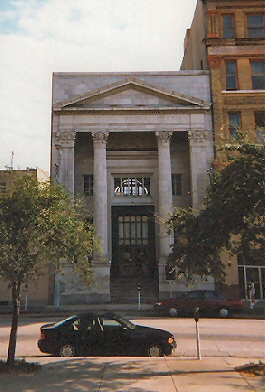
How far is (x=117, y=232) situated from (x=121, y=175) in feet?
15.6

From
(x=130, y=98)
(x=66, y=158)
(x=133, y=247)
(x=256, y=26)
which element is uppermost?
(x=256, y=26)

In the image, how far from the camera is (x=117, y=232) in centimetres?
3300

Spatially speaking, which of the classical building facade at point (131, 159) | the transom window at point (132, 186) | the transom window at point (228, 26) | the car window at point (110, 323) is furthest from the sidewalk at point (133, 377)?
the transom window at point (228, 26)

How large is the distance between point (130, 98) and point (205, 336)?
2065 centimetres

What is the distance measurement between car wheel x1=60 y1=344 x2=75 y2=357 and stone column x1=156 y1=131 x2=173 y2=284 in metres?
16.7

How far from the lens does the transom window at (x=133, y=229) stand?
3291 centimetres

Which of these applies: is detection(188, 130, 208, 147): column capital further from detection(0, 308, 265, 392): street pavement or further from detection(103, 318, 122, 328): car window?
detection(103, 318, 122, 328): car window

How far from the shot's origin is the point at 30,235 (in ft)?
35.6

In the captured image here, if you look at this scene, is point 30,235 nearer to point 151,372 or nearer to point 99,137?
point 151,372

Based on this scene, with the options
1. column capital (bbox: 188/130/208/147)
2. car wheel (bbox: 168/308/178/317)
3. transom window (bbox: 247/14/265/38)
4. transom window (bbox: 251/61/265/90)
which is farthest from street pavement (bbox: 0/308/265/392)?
transom window (bbox: 247/14/265/38)

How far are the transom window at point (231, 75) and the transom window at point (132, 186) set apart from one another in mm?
10205

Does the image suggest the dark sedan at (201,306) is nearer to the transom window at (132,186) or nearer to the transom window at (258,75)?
the transom window at (132,186)

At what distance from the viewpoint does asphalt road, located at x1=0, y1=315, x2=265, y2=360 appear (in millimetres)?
13256

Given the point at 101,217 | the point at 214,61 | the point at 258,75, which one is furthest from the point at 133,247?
the point at 258,75
